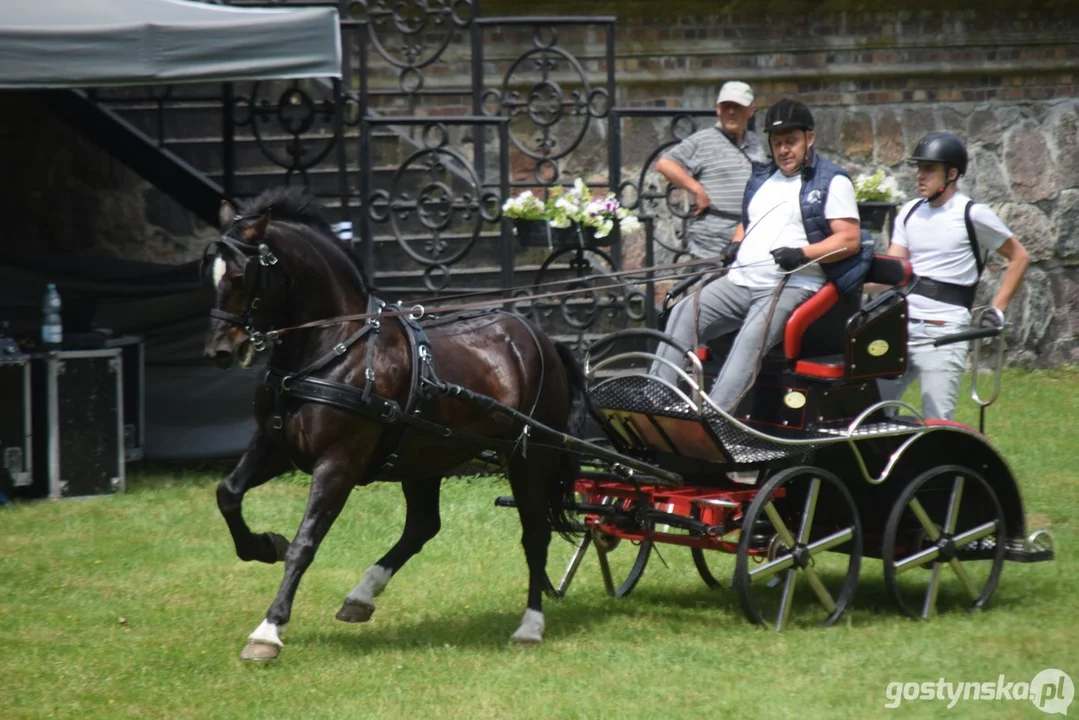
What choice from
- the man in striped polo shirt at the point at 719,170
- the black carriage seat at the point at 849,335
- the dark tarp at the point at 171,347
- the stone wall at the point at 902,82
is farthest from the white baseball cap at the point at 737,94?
the dark tarp at the point at 171,347

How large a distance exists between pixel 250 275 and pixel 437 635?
1781mm

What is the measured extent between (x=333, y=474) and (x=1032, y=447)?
231 inches

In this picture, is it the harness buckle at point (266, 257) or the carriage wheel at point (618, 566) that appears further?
the carriage wheel at point (618, 566)

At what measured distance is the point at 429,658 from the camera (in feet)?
18.5

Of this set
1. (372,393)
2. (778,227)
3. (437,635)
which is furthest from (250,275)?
(778,227)

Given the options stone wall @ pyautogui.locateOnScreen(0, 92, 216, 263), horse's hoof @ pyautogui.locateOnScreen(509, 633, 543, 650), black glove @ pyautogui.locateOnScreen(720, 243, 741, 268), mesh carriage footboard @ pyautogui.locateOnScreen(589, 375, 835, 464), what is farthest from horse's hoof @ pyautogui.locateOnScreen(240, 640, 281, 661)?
stone wall @ pyautogui.locateOnScreen(0, 92, 216, 263)

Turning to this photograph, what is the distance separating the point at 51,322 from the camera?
336 inches

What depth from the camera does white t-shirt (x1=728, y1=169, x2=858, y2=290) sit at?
617cm

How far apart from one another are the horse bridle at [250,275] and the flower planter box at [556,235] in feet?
11.1

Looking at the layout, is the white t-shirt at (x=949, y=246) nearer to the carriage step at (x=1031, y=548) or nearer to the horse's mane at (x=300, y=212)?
A: the carriage step at (x=1031, y=548)

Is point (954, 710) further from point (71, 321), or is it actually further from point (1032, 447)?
point (71, 321)

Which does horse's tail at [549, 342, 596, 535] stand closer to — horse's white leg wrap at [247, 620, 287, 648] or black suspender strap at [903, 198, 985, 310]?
horse's white leg wrap at [247, 620, 287, 648]

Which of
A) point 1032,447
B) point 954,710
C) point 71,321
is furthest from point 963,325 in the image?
point 71,321

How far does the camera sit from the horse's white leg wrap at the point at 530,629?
587 centimetres
